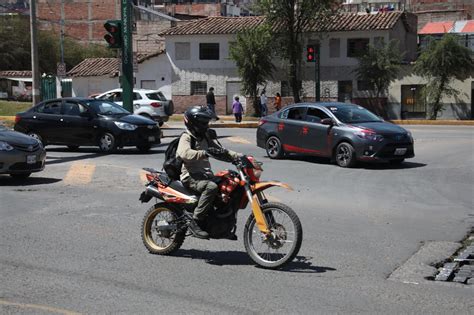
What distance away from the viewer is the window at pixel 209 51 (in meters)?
52.2

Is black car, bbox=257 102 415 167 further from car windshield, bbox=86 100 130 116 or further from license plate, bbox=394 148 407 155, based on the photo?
car windshield, bbox=86 100 130 116

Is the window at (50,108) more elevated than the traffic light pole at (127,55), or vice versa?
the traffic light pole at (127,55)

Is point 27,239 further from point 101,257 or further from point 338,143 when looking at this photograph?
point 338,143

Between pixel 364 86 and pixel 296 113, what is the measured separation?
3030cm

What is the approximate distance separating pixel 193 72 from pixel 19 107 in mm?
13703

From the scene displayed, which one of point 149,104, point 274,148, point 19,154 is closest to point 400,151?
point 274,148

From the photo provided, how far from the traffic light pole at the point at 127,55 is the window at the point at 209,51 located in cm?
2742

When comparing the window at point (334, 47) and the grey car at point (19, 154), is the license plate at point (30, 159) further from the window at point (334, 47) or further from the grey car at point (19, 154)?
the window at point (334, 47)

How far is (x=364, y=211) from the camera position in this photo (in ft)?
36.6

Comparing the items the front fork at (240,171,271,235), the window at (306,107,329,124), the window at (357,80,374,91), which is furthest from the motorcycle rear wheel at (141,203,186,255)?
the window at (357,80,374,91)

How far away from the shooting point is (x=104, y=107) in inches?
800

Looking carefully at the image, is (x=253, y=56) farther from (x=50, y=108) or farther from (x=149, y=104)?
(x=50, y=108)

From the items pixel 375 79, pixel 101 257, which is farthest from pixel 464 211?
pixel 375 79

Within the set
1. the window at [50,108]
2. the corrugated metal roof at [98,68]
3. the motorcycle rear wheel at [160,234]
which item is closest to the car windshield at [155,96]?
the window at [50,108]
